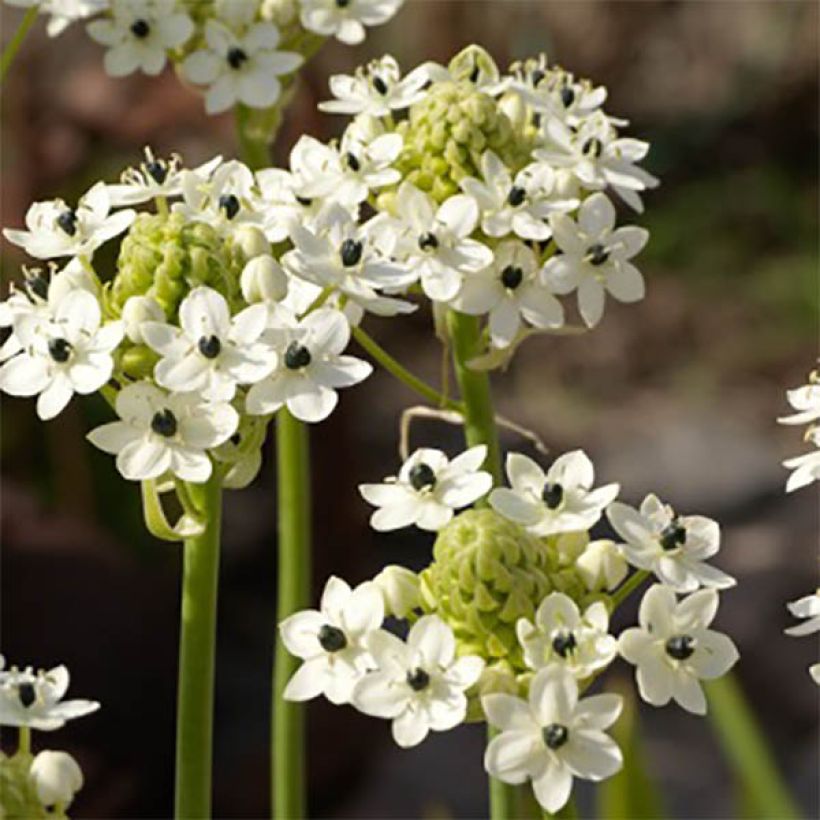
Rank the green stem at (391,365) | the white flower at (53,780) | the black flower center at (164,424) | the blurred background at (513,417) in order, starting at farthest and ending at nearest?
the blurred background at (513,417) < the green stem at (391,365) < the black flower center at (164,424) < the white flower at (53,780)

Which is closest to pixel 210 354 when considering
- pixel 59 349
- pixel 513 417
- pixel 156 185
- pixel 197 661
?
pixel 59 349

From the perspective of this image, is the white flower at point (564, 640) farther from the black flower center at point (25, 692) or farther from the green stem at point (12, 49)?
the green stem at point (12, 49)

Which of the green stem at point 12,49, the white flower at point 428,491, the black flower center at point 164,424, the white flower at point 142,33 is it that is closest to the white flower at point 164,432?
the black flower center at point 164,424

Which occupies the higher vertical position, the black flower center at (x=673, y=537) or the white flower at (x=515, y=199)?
the white flower at (x=515, y=199)

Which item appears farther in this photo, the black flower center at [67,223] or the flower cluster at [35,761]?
the black flower center at [67,223]

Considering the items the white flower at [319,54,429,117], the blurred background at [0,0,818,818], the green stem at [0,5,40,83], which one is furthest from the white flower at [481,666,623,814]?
the blurred background at [0,0,818,818]

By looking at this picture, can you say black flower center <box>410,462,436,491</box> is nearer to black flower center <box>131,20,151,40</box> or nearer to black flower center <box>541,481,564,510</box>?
black flower center <box>541,481,564,510</box>
